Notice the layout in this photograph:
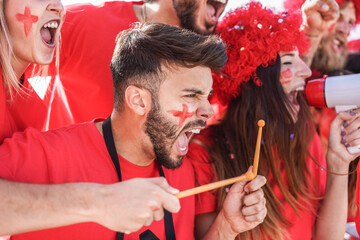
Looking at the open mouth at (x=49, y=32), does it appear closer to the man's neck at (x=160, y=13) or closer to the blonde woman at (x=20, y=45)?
the blonde woman at (x=20, y=45)

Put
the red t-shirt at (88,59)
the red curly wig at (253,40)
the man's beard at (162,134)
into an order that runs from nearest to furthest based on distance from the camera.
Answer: the man's beard at (162,134) → the red curly wig at (253,40) → the red t-shirt at (88,59)

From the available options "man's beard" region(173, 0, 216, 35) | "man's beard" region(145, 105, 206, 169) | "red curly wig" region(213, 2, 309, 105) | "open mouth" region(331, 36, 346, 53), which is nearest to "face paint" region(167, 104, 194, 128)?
"man's beard" region(145, 105, 206, 169)

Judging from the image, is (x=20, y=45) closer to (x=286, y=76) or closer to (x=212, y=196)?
(x=212, y=196)

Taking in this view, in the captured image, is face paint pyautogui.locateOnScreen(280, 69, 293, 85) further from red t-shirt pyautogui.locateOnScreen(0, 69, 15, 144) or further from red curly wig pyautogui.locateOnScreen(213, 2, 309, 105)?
red t-shirt pyautogui.locateOnScreen(0, 69, 15, 144)

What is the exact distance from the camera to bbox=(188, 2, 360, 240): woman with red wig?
8.13 ft

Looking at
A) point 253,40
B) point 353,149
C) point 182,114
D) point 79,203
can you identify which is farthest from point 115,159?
point 353,149

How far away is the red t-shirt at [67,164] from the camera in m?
1.71

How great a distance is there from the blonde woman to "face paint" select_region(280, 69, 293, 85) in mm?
1385

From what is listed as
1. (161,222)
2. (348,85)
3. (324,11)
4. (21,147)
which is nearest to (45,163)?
(21,147)

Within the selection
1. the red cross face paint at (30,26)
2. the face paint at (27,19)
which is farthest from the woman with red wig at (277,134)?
the face paint at (27,19)

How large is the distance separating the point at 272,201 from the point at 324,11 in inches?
69.8

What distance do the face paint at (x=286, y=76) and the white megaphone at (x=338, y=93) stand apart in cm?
15

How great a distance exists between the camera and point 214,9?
281cm

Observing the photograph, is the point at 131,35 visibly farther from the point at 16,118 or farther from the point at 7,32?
the point at 16,118
